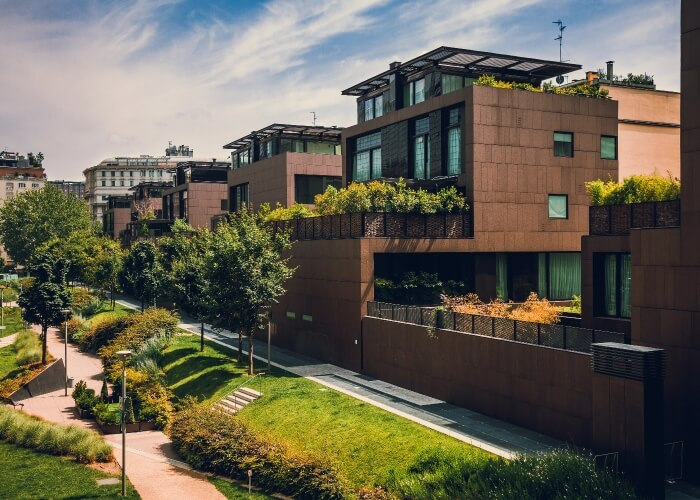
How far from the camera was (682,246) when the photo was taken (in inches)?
862

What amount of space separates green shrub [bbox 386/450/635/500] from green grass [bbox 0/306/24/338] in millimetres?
50192

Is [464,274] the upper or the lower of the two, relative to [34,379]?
upper

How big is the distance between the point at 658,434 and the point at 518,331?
7983 mm

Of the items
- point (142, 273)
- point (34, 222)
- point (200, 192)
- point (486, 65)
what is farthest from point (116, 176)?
point (486, 65)

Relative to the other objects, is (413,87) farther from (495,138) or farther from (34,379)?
(34,379)

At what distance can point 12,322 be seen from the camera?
6769cm

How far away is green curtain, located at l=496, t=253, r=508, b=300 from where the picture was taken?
40062mm

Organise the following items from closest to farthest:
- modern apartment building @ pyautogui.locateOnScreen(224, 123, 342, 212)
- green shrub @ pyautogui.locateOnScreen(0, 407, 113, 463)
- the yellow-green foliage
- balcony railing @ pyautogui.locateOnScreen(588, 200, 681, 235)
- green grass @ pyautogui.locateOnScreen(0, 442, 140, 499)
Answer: balcony railing @ pyautogui.locateOnScreen(588, 200, 681, 235)
green grass @ pyautogui.locateOnScreen(0, 442, 140, 499)
the yellow-green foliage
green shrub @ pyautogui.locateOnScreen(0, 407, 113, 463)
modern apartment building @ pyautogui.locateOnScreen(224, 123, 342, 212)

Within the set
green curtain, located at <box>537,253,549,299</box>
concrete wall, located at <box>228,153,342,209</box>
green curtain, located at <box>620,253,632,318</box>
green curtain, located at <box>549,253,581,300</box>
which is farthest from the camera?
concrete wall, located at <box>228,153,342,209</box>

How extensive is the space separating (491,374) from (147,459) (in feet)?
46.4

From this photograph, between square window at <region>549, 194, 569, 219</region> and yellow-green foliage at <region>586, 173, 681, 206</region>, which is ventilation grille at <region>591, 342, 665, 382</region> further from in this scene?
square window at <region>549, 194, 569, 219</region>

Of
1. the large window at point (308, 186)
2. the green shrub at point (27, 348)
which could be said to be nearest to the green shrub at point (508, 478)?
the green shrub at point (27, 348)

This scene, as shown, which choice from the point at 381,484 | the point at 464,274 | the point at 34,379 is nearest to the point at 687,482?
the point at 381,484

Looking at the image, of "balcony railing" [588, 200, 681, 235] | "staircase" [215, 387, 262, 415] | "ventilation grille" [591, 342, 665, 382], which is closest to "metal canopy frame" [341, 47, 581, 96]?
"balcony railing" [588, 200, 681, 235]
